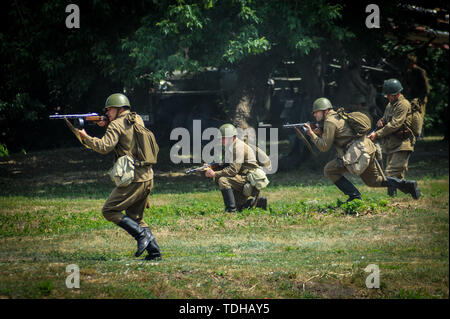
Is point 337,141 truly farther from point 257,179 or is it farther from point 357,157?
point 257,179

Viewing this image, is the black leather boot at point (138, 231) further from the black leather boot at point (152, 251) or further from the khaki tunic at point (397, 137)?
the khaki tunic at point (397, 137)

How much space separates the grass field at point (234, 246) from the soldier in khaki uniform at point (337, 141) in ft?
1.46

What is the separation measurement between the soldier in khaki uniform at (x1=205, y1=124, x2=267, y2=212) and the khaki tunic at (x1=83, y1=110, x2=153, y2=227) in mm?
3119

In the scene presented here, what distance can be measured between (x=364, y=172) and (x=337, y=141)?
77cm

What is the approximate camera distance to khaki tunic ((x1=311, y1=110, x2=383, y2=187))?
11422 mm

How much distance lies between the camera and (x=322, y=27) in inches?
626

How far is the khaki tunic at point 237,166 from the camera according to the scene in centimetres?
1170

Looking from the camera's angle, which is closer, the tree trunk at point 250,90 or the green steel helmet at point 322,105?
the green steel helmet at point 322,105

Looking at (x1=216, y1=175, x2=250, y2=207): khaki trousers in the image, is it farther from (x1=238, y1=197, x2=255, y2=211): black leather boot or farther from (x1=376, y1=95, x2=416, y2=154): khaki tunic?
(x1=376, y1=95, x2=416, y2=154): khaki tunic

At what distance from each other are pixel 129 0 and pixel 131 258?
9.74 meters

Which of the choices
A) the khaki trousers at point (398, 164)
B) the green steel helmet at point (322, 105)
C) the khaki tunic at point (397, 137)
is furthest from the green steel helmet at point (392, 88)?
the green steel helmet at point (322, 105)

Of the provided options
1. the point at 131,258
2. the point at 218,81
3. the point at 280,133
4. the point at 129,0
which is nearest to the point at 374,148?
the point at 131,258

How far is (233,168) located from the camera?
11750 mm

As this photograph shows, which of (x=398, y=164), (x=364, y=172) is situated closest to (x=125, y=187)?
(x=364, y=172)
